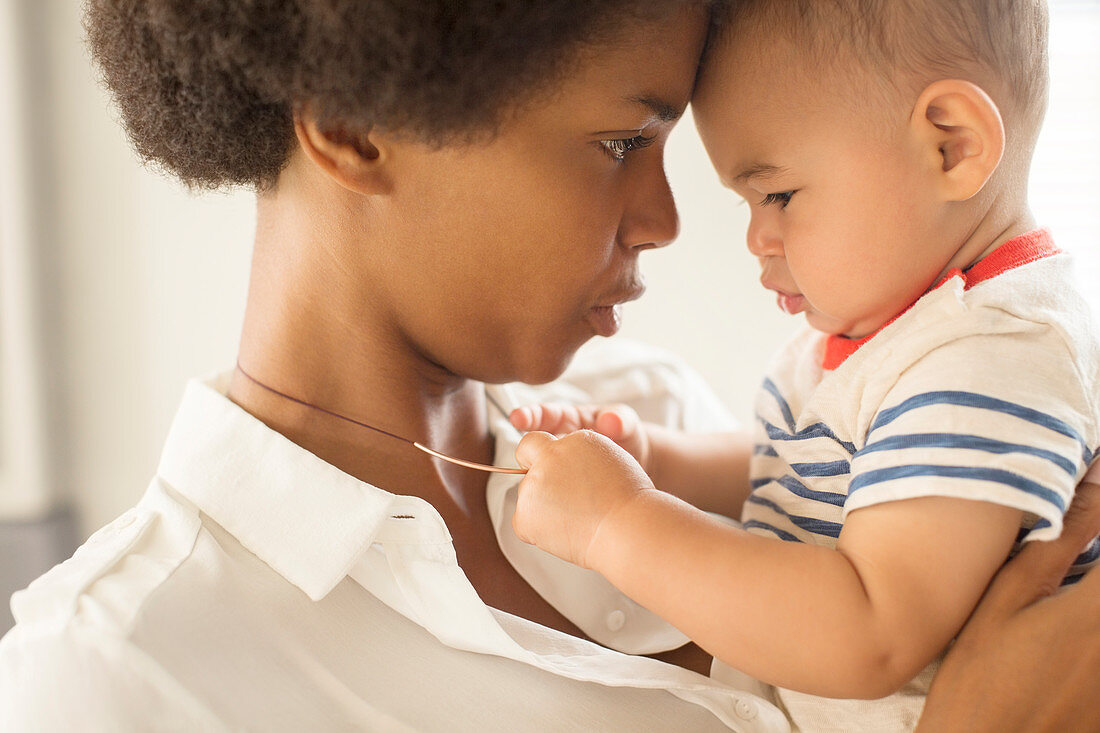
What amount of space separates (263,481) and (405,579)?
17 centimetres

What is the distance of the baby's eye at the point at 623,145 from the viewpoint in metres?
0.92

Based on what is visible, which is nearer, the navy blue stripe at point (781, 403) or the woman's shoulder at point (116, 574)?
the woman's shoulder at point (116, 574)

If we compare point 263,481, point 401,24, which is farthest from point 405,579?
point 401,24

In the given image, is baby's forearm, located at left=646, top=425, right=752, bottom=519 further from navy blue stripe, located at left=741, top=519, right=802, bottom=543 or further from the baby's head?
the baby's head

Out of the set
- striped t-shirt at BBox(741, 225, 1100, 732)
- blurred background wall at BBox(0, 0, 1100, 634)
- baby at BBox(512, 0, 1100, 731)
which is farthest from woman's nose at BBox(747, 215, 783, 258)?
blurred background wall at BBox(0, 0, 1100, 634)

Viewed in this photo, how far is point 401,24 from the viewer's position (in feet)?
2.57

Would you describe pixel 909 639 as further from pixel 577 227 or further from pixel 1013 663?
pixel 577 227

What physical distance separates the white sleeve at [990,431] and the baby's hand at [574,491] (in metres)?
0.21

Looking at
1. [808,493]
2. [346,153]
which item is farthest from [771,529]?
[346,153]

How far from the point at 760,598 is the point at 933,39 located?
20.5 inches

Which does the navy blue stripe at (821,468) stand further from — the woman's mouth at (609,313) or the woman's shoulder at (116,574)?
the woman's shoulder at (116,574)

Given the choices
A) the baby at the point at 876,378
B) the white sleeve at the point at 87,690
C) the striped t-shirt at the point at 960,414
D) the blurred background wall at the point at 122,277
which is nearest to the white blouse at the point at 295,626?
the white sleeve at the point at 87,690

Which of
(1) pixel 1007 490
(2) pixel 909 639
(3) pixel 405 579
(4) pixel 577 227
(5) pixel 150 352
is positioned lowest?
(5) pixel 150 352

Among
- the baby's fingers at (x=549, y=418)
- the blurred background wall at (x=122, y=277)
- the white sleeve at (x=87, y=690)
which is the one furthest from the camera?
the blurred background wall at (x=122, y=277)
